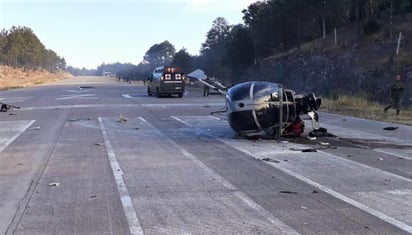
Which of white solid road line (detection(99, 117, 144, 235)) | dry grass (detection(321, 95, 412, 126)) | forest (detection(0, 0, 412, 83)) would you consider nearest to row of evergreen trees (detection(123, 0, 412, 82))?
forest (detection(0, 0, 412, 83))

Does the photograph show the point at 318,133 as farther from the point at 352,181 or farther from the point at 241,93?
the point at 352,181

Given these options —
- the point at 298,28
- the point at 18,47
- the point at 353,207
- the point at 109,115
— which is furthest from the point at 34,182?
the point at 18,47

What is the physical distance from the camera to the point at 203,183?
961cm

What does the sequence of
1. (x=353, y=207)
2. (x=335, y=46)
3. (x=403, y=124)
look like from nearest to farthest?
(x=353, y=207)
(x=403, y=124)
(x=335, y=46)

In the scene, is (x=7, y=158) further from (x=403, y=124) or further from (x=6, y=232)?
(x=403, y=124)

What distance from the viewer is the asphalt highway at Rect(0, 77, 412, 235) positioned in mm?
7023

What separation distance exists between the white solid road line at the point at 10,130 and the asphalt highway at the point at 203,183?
13 cm

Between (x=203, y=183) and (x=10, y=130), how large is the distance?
37.7 feet

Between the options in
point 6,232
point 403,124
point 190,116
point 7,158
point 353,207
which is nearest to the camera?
point 6,232

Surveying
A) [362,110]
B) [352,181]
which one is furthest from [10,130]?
[362,110]

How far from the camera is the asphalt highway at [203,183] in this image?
277 inches

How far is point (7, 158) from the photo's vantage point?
12820 millimetres

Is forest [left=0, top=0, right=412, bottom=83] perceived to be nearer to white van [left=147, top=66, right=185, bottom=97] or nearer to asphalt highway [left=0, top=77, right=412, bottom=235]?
white van [left=147, top=66, right=185, bottom=97]

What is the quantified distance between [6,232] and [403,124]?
52.2ft
